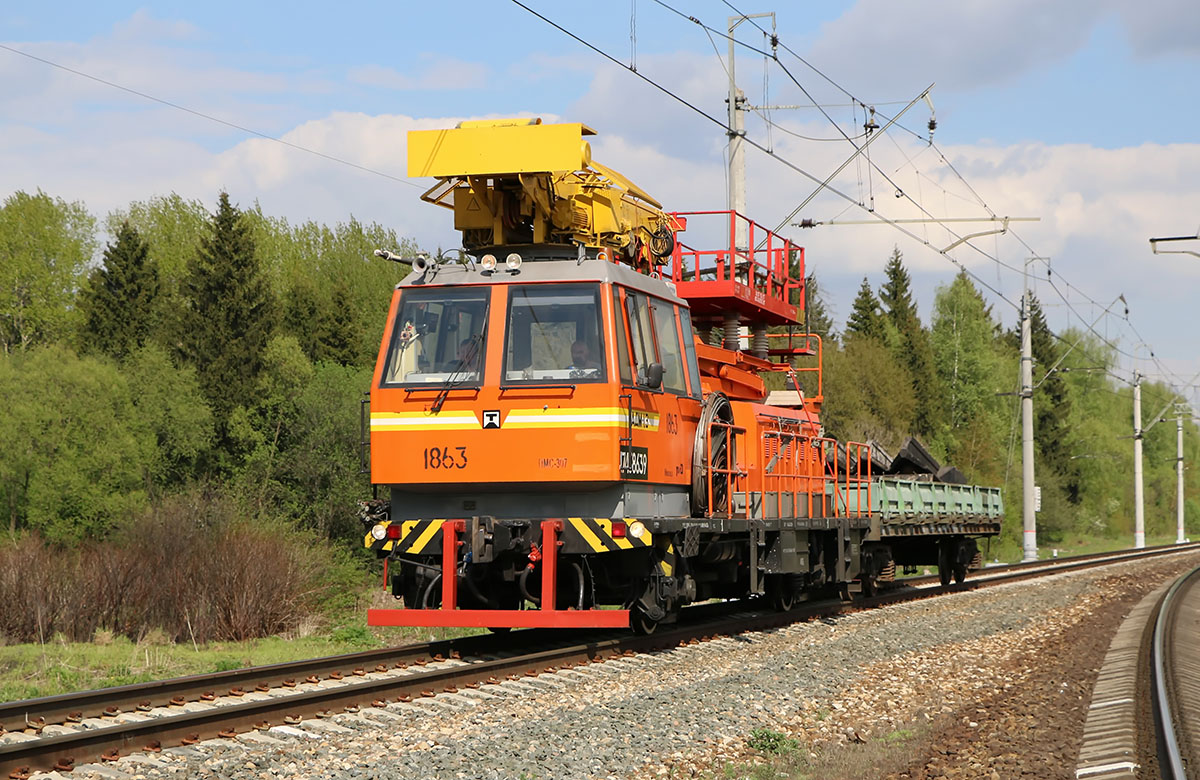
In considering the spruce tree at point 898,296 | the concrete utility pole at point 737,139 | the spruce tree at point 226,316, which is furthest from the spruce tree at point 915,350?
the concrete utility pole at point 737,139

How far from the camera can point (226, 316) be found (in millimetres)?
45094

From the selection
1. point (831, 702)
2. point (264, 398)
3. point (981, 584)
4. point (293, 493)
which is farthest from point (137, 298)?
point (831, 702)

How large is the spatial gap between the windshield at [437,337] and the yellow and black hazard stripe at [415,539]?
4.37ft

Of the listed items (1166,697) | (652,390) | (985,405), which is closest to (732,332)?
(652,390)

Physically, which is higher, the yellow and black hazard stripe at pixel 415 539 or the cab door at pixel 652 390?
the cab door at pixel 652 390

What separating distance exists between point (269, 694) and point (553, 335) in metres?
4.25

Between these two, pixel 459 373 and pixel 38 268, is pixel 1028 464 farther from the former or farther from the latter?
pixel 38 268

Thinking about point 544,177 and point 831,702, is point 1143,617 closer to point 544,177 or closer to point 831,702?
point 831,702

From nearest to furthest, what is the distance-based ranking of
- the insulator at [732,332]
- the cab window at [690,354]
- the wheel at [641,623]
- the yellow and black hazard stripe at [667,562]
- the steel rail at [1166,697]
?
the steel rail at [1166,697]
the yellow and black hazard stripe at [667,562]
the wheel at [641,623]
the cab window at [690,354]
the insulator at [732,332]

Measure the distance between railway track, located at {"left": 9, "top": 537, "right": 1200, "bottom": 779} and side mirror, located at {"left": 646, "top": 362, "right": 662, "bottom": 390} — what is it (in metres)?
2.53

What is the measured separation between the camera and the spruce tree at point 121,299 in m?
46.6

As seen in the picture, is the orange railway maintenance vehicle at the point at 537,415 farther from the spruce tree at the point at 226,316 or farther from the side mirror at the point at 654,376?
the spruce tree at the point at 226,316

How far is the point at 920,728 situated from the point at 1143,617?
11.2m

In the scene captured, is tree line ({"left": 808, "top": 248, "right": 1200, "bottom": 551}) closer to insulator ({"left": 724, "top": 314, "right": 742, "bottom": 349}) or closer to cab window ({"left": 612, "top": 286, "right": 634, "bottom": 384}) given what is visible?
insulator ({"left": 724, "top": 314, "right": 742, "bottom": 349})
